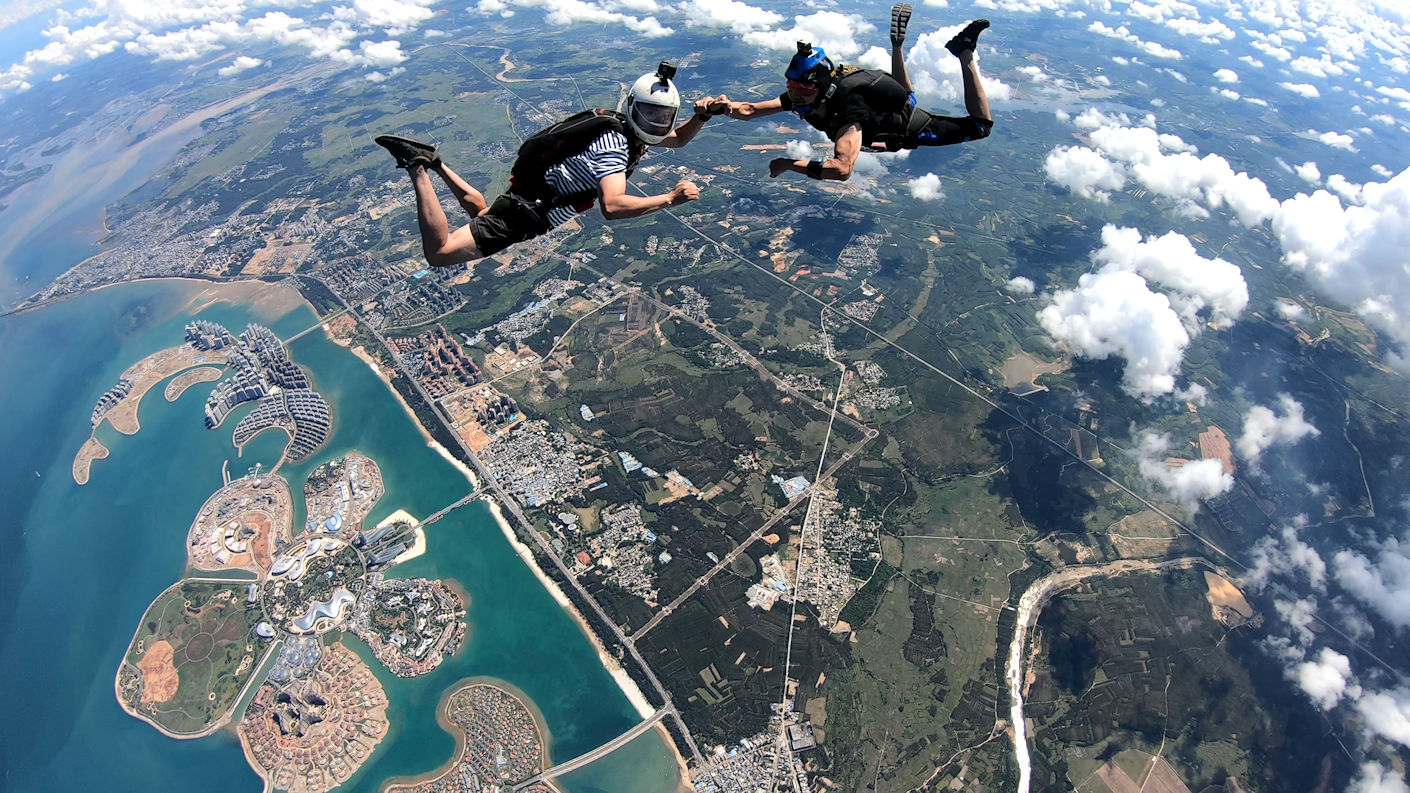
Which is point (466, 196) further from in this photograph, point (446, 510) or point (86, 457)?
point (86, 457)

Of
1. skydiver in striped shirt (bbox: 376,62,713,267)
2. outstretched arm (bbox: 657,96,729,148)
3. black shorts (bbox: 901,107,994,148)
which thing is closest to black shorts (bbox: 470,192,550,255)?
skydiver in striped shirt (bbox: 376,62,713,267)

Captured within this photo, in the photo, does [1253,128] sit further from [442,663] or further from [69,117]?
[69,117]

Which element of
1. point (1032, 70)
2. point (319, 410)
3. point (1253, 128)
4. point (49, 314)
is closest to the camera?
point (319, 410)

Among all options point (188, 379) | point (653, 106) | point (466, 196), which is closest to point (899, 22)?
point (653, 106)

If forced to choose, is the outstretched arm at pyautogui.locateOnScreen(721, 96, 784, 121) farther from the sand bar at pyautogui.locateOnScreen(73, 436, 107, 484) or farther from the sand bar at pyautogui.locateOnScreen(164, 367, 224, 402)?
the sand bar at pyautogui.locateOnScreen(73, 436, 107, 484)

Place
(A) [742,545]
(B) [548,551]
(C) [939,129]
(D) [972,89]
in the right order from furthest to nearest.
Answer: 1. (A) [742,545]
2. (B) [548,551]
3. (C) [939,129]
4. (D) [972,89]

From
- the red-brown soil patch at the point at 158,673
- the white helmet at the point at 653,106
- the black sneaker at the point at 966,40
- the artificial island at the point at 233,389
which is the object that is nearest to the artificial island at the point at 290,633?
the red-brown soil patch at the point at 158,673

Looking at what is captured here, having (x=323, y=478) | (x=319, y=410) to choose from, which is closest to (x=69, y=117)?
(x=319, y=410)

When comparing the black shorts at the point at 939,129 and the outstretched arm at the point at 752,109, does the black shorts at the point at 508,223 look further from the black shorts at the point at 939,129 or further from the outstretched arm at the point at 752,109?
the black shorts at the point at 939,129
